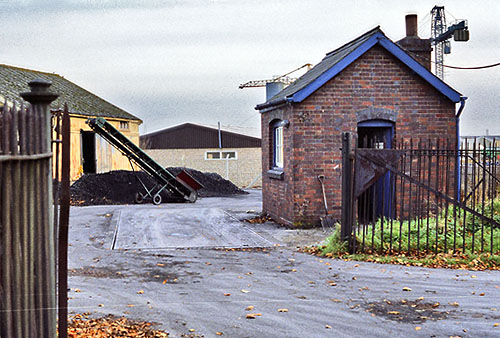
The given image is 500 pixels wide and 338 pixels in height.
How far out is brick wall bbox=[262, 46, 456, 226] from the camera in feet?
47.0

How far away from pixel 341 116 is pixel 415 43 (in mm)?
5328

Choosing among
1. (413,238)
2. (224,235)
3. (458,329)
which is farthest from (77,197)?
(458,329)

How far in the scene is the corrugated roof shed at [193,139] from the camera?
42.3 meters

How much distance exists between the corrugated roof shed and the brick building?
27.3 m

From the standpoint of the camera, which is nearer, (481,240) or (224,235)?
(481,240)

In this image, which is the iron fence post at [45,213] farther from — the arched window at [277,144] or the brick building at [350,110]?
the arched window at [277,144]

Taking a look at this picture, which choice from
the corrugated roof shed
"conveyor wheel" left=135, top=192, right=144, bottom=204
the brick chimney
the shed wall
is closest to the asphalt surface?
the brick chimney

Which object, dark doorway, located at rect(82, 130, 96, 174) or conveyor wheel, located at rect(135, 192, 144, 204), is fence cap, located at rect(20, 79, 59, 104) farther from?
dark doorway, located at rect(82, 130, 96, 174)

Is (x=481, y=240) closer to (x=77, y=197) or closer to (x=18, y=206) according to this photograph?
(x=18, y=206)

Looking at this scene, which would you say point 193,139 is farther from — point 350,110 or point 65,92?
point 350,110

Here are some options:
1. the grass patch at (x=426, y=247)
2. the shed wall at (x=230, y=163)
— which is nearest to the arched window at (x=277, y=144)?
the grass patch at (x=426, y=247)

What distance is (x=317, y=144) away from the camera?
14398 mm

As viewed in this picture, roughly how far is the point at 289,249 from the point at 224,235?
226cm

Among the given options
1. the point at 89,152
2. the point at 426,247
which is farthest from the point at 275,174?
the point at 89,152
